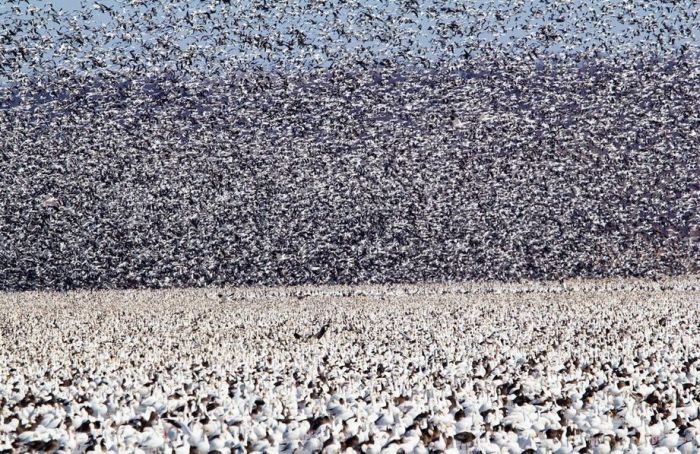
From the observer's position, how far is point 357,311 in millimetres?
33625

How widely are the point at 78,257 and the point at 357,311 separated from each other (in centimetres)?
3426

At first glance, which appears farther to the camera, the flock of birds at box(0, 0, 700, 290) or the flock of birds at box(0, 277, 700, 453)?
the flock of birds at box(0, 0, 700, 290)

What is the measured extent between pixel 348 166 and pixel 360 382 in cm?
6272

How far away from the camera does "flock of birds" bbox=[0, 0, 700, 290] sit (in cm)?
6356

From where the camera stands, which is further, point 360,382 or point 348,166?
point 348,166

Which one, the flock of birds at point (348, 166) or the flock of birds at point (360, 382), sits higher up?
the flock of birds at point (348, 166)

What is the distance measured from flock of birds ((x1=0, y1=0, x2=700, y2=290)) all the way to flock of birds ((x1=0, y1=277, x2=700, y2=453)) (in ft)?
95.0

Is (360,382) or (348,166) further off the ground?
(348,166)

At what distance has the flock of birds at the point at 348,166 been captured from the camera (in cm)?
6356

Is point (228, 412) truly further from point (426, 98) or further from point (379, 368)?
point (426, 98)

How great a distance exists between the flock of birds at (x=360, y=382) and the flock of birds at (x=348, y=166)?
28953mm

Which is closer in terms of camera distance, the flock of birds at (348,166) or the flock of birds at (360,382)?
the flock of birds at (360,382)

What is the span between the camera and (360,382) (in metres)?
16.9

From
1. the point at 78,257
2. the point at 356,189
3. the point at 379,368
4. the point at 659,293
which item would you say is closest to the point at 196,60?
the point at 356,189
